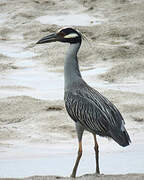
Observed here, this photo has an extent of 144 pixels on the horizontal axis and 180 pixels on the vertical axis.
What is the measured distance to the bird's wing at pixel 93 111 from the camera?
6.77 m

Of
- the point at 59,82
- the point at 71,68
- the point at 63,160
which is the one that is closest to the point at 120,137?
the point at 71,68

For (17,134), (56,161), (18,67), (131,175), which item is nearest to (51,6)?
(18,67)

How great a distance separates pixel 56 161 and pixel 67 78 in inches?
46.1

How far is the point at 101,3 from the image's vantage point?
17.7 metres

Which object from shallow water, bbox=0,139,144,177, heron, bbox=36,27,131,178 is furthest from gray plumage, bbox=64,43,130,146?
shallow water, bbox=0,139,144,177

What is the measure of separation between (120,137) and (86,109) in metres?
0.56

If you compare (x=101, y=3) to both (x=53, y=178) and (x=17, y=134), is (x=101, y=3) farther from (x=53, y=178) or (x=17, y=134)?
(x=53, y=178)

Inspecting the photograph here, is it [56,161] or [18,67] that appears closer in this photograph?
[56,161]

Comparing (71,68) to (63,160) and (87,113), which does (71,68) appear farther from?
(63,160)

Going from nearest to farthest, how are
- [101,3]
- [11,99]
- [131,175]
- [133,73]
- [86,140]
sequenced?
1. [131,175]
2. [86,140]
3. [11,99]
4. [133,73]
5. [101,3]

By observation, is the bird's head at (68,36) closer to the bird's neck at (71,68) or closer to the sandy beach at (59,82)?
the bird's neck at (71,68)

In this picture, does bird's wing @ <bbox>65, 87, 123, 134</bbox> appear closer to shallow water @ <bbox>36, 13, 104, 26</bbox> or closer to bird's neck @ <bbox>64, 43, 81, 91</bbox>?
bird's neck @ <bbox>64, 43, 81, 91</bbox>

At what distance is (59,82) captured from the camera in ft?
39.5

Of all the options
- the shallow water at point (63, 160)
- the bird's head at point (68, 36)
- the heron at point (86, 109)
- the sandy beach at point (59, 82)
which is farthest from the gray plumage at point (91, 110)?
the shallow water at point (63, 160)
